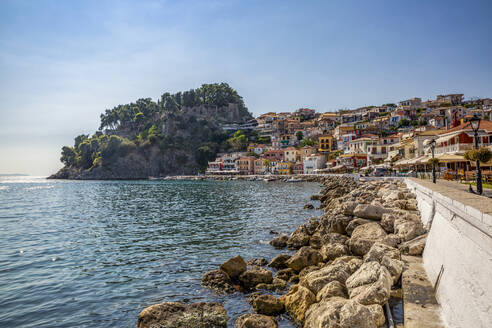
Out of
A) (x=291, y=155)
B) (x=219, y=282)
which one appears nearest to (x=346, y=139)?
(x=291, y=155)

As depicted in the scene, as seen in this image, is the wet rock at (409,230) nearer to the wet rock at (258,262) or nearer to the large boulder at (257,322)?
the wet rock at (258,262)

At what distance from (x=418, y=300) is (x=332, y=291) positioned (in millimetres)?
1827

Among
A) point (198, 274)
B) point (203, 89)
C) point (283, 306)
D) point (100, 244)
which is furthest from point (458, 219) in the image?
point (203, 89)

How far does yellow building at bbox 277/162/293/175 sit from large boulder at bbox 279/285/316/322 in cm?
8717

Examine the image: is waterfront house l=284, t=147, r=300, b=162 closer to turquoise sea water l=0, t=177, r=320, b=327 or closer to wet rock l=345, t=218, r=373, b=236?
turquoise sea water l=0, t=177, r=320, b=327

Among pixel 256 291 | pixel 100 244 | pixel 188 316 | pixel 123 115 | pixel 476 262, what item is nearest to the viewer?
pixel 476 262

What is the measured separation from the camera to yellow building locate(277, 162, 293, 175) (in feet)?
309

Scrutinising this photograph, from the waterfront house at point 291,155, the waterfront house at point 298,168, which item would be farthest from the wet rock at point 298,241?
the waterfront house at point 291,155

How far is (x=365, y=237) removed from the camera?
431 inches

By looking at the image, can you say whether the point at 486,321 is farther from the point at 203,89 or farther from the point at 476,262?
the point at 203,89

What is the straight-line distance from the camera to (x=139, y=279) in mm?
10766

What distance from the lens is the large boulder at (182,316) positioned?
691cm

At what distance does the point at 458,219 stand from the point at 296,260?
19.0 feet

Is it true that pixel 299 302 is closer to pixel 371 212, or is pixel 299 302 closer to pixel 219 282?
pixel 219 282
